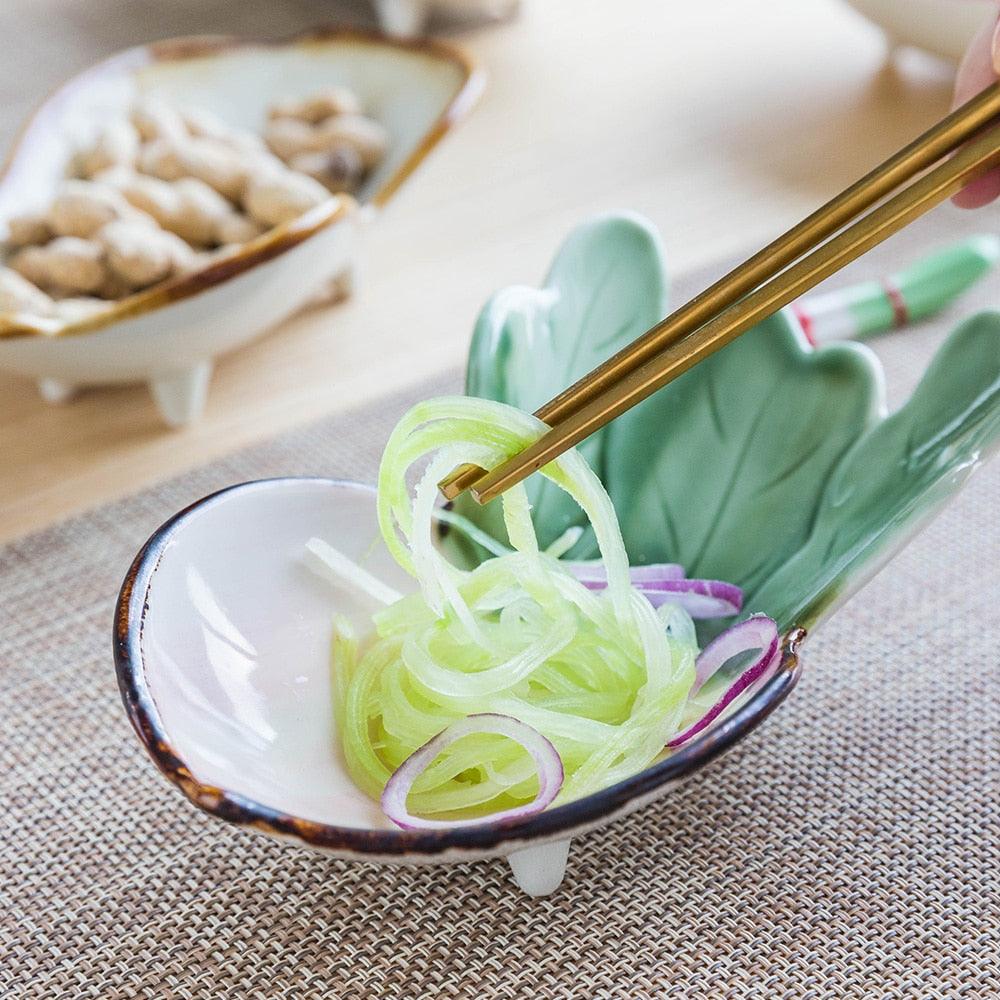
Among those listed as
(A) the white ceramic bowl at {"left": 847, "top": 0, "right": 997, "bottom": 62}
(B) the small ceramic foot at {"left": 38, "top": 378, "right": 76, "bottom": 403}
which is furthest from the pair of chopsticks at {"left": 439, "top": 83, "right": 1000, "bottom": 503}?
(A) the white ceramic bowl at {"left": 847, "top": 0, "right": 997, "bottom": 62}

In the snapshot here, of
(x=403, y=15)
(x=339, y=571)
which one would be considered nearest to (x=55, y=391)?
(x=339, y=571)

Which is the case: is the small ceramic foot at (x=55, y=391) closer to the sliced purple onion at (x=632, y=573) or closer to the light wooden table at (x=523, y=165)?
the light wooden table at (x=523, y=165)

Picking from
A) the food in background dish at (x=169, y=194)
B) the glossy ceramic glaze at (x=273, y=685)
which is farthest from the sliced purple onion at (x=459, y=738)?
the food in background dish at (x=169, y=194)

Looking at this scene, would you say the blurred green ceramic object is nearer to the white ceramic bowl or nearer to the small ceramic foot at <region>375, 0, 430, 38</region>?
the white ceramic bowl

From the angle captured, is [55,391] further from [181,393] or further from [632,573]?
[632,573]

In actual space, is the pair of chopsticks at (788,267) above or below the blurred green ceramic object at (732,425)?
above

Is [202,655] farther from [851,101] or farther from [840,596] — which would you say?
[851,101]
